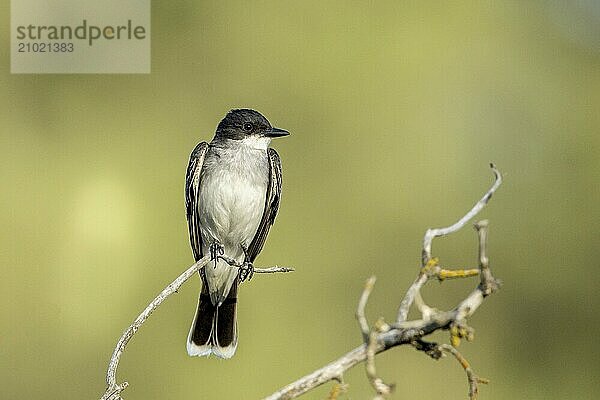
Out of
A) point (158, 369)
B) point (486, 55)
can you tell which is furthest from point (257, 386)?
point (486, 55)

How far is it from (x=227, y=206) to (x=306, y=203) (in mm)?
3473

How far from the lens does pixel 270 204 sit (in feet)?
16.9

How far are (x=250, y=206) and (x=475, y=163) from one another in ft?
17.2

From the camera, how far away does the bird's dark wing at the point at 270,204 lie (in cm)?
512

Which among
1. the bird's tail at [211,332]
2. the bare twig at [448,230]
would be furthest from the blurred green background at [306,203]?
the bare twig at [448,230]

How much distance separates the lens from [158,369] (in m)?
7.41

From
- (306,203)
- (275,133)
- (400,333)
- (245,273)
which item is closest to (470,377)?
(400,333)

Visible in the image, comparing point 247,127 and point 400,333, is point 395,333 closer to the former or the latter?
point 400,333

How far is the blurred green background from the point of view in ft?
25.3

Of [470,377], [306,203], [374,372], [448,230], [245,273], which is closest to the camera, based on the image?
[374,372]

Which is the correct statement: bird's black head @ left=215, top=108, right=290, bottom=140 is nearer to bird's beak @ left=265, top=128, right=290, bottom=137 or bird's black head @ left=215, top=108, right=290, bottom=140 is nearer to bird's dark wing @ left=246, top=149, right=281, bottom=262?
bird's beak @ left=265, top=128, right=290, bottom=137

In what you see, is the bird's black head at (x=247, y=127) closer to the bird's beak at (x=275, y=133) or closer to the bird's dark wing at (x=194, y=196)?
the bird's beak at (x=275, y=133)

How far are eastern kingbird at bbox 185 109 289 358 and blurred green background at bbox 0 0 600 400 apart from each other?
1913mm

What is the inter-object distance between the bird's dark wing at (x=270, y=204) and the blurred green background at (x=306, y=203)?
203cm
